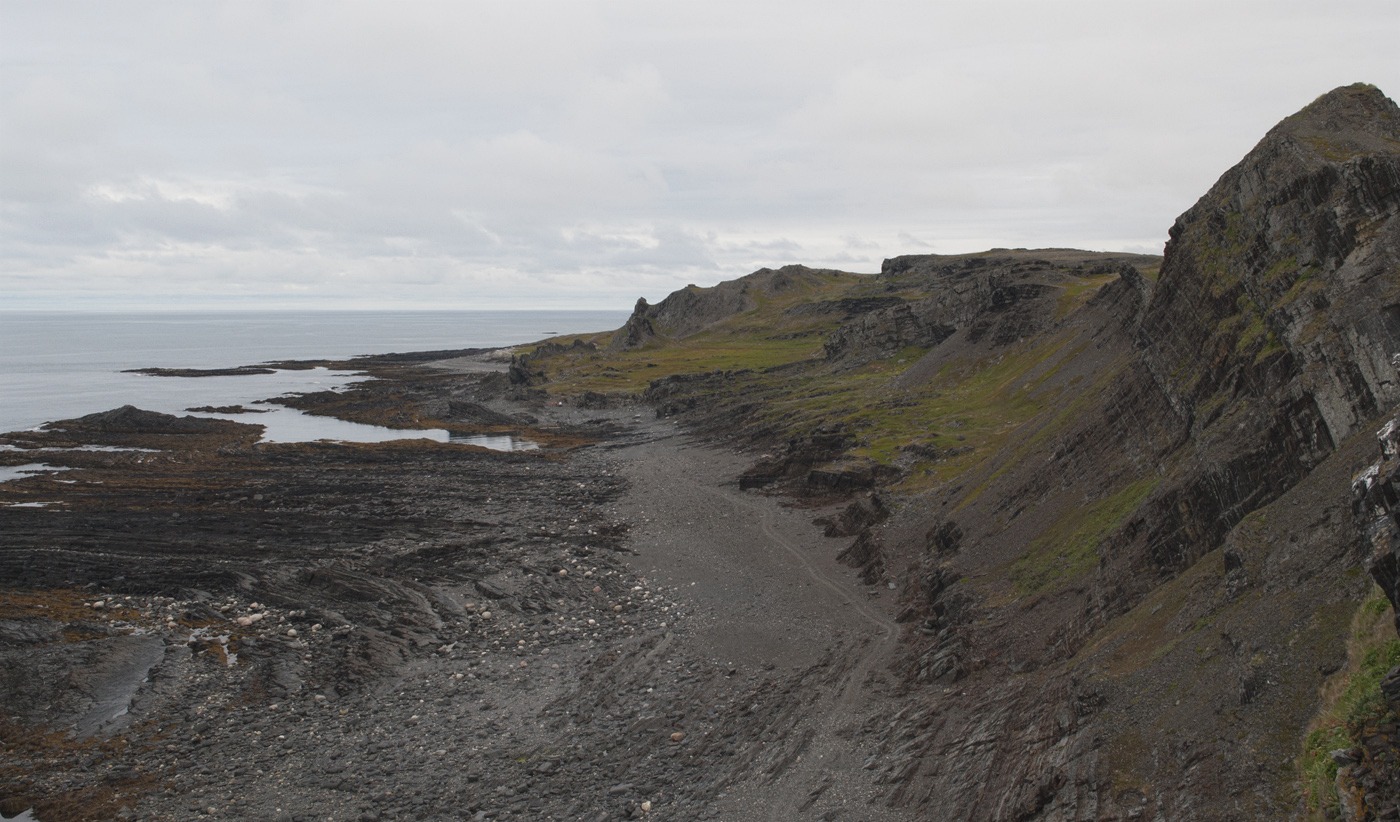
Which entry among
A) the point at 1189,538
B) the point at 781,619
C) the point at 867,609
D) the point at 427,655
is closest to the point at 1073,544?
the point at 1189,538

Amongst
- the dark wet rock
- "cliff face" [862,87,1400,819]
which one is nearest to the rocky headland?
"cliff face" [862,87,1400,819]

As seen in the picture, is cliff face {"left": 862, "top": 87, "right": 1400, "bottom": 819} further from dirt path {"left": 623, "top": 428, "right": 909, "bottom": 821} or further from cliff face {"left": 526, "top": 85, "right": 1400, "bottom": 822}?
dirt path {"left": 623, "top": 428, "right": 909, "bottom": 821}

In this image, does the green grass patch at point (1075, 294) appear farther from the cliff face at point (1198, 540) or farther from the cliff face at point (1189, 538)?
the cliff face at point (1198, 540)

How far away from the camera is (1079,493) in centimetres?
3475

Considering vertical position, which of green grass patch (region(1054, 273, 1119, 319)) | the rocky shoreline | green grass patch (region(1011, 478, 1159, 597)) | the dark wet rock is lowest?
the rocky shoreline

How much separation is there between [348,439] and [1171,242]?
83.4 m

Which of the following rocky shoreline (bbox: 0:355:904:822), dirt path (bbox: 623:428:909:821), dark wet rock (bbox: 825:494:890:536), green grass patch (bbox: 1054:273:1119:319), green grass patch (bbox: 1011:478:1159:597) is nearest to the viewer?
dirt path (bbox: 623:428:909:821)

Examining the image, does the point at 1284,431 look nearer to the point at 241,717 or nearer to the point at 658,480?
the point at 241,717

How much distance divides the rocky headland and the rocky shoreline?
0.18 m

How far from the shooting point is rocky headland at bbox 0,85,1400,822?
17.1m

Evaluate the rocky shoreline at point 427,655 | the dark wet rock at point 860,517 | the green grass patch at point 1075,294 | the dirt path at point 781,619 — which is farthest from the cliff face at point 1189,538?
the green grass patch at point 1075,294

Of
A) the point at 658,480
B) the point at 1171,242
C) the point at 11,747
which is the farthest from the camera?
the point at 658,480

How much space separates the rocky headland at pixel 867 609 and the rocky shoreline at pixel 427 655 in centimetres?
18

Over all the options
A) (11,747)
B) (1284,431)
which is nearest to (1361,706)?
(1284,431)
